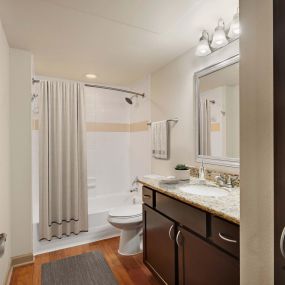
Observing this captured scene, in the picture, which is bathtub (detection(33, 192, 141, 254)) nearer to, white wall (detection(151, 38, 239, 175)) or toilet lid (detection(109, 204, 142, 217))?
toilet lid (detection(109, 204, 142, 217))

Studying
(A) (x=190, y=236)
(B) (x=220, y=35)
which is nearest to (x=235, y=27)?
(B) (x=220, y=35)

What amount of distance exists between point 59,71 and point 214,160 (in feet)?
7.39

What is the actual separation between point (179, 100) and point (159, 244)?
58.1 inches

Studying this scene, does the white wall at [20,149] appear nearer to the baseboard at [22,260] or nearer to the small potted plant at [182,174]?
the baseboard at [22,260]

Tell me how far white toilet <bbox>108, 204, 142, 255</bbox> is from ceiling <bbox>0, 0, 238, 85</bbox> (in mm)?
1738

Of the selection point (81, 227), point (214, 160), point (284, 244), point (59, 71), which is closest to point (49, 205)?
point (81, 227)

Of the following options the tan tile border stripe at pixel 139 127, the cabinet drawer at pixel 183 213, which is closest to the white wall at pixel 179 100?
the tan tile border stripe at pixel 139 127

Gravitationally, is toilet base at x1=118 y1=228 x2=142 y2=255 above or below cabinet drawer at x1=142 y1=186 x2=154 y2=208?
below

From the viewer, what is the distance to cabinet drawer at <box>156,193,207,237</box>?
1275 millimetres

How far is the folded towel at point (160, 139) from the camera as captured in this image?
8.20 feet

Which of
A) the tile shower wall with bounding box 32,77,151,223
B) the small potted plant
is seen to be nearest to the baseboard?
the tile shower wall with bounding box 32,77,151,223

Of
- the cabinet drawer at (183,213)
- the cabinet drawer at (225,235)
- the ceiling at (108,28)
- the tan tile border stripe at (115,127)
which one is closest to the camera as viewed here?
the cabinet drawer at (225,235)

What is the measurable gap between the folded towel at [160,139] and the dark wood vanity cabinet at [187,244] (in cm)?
73

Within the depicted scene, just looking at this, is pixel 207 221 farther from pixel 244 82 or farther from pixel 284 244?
pixel 244 82
